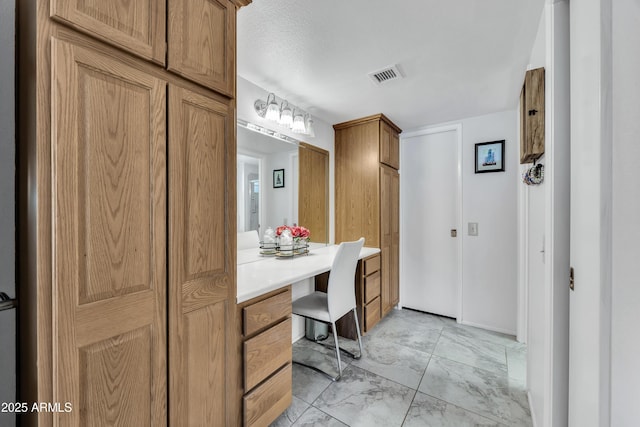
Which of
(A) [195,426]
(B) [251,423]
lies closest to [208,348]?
(A) [195,426]

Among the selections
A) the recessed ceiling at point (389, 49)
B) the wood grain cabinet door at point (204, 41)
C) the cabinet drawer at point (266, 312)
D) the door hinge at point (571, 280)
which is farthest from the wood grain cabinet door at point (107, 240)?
the door hinge at point (571, 280)

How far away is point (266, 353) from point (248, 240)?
3.07 feet

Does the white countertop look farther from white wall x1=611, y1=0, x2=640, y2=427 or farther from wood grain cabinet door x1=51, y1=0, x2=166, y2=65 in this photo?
white wall x1=611, y1=0, x2=640, y2=427

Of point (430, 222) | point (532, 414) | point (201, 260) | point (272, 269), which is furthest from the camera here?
point (430, 222)

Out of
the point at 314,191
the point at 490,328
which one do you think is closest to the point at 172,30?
the point at 314,191

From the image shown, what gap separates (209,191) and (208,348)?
0.63 metres

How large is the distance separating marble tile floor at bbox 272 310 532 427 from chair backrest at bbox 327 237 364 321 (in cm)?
48

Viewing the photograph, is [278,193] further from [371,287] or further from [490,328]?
[490,328]

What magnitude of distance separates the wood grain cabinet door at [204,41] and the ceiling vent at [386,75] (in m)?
1.05

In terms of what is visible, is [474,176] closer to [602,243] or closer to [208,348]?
[602,243]

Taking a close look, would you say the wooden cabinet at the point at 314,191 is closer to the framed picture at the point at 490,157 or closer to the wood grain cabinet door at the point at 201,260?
the wood grain cabinet door at the point at 201,260

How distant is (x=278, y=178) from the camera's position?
2.28 m

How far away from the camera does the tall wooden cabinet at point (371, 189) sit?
2.66 meters

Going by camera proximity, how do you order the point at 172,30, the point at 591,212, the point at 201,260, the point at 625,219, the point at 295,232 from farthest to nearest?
the point at 295,232 < the point at 201,260 < the point at 172,30 < the point at 591,212 < the point at 625,219
